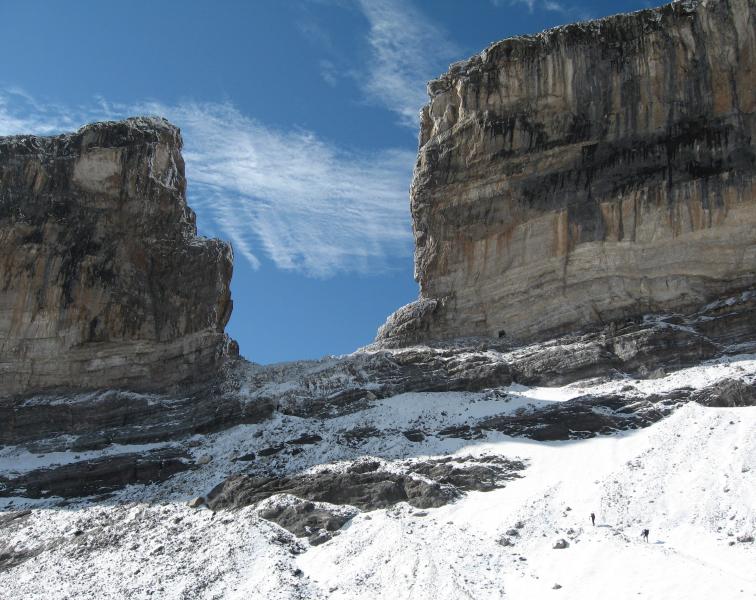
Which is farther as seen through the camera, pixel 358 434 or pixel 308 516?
pixel 358 434

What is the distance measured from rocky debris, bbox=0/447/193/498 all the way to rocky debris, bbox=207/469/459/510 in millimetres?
4347

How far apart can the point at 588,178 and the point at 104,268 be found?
24081 mm

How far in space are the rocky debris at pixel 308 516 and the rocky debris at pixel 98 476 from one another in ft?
24.3

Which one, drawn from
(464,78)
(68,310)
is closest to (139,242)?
(68,310)

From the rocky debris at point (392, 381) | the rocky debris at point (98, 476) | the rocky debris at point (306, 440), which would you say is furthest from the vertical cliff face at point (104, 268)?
the rocky debris at point (306, 440)

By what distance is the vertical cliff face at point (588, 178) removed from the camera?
41.4 meters

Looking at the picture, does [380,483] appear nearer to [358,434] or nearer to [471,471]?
[471,471]

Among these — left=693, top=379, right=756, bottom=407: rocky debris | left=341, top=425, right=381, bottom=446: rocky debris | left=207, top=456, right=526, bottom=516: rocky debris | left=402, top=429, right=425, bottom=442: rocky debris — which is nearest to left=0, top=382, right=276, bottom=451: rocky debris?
left=341, top=425, right=381, bottom=446: rocky debris

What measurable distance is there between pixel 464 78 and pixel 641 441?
891 inches

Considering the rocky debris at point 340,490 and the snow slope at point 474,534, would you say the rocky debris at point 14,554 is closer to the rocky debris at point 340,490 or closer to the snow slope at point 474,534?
the snow slope at point 474,534

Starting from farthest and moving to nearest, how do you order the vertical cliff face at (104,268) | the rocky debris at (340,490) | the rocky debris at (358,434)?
the vertical cliff face at (104,268) → the rocky debris at (358,434) → the rocky debris at (340,490)

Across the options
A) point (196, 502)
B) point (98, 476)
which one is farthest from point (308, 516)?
point (98, 476)

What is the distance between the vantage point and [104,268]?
4869 cm

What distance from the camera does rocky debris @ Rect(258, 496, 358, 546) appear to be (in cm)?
3106
